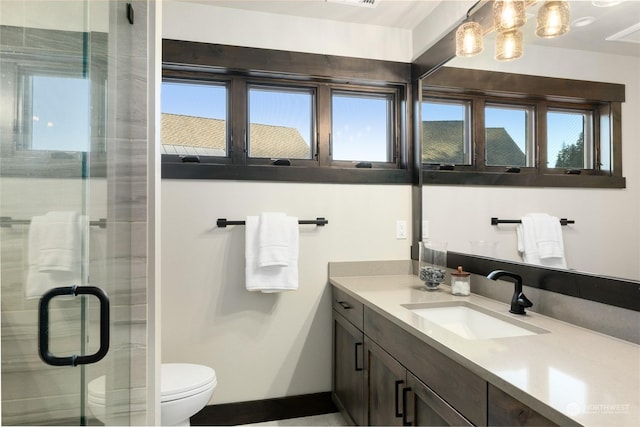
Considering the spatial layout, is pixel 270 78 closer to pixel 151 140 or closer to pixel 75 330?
pixel 151 140

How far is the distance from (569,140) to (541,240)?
0.40 m

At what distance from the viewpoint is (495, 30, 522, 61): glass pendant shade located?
1.54 m

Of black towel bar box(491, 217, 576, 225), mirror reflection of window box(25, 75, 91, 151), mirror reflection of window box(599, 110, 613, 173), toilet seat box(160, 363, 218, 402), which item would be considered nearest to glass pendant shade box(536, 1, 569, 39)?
mirror reflection of window box(599, 110, 613, 173)

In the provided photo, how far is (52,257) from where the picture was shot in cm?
90

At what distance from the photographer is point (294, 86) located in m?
2.34

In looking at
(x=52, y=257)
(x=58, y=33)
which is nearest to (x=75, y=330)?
(x=52, y=257)


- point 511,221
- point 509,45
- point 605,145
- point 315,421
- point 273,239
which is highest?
point 509,45

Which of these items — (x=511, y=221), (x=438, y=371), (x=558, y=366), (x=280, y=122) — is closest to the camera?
(x=558, y=366)

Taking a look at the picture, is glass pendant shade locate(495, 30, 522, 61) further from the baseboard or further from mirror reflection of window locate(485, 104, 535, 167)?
the baseboard

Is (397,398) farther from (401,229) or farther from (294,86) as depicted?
(294,86)

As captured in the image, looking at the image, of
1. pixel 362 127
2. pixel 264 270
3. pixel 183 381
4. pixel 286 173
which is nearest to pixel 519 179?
pixel 362 127

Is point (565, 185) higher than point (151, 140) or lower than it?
lower

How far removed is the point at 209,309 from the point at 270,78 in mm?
1456

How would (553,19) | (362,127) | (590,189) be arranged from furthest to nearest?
(362,127) → (553,19) → (590,189)
